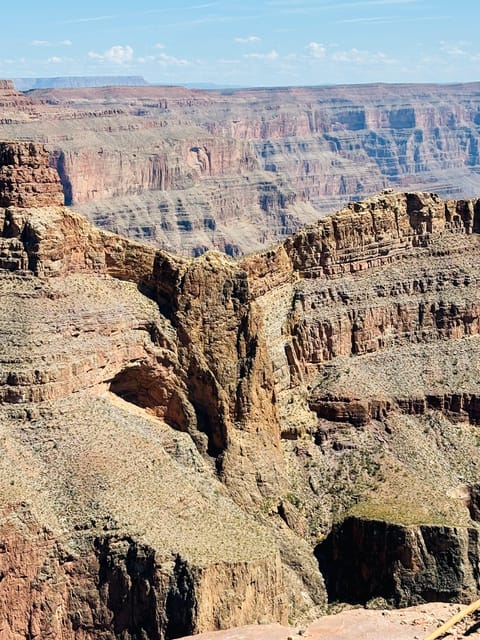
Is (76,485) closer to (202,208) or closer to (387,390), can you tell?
(387,390)

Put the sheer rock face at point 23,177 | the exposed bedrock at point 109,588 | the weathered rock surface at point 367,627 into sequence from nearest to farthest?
the weathered rock surface at point 367,627 < the exposed bedrock at point 109,588 < the sheer rock face at point 23,177

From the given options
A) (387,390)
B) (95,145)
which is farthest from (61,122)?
(387,390)

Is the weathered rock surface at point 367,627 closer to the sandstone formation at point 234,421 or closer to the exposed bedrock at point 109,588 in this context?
the exposed bedrock at point 109,588

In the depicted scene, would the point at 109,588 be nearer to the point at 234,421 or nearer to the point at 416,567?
the point at 234,421

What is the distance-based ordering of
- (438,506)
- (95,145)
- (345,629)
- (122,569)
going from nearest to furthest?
(345,629) < (122,569) < (438,506) < (95,145)

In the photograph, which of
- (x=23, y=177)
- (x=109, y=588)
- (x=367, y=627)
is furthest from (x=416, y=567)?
(x=23, y=177)

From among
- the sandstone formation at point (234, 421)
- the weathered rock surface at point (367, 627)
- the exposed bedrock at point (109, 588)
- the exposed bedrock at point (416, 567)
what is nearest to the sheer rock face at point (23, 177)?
the sandstone formation at point (234, 421)
